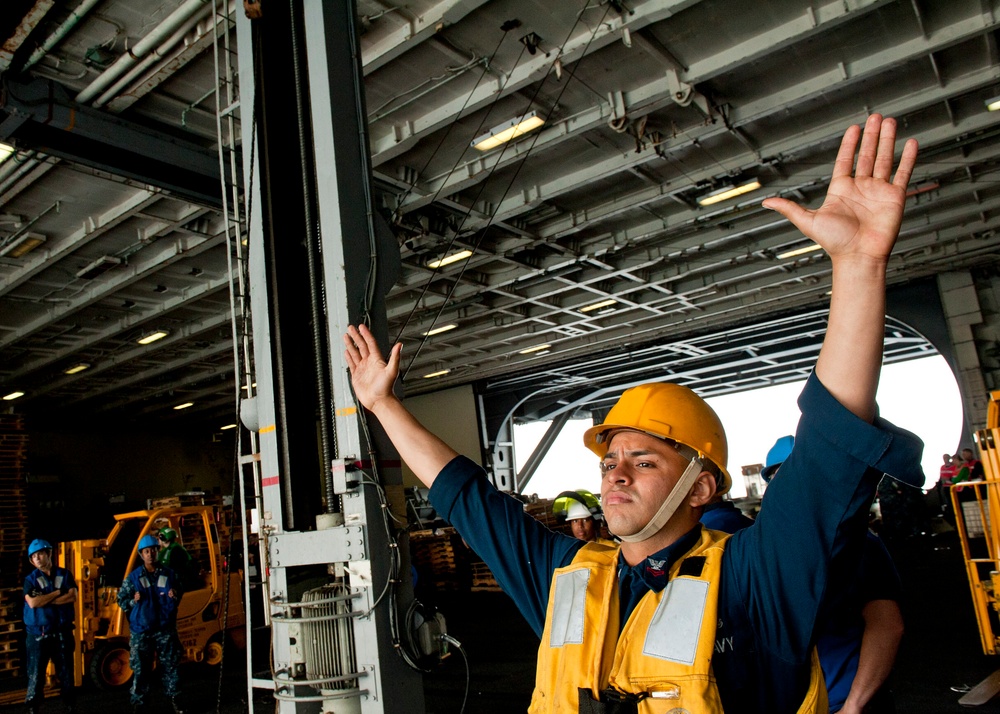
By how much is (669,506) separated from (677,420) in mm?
248

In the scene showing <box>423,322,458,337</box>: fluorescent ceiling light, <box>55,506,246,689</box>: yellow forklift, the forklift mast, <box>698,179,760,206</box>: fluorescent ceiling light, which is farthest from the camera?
<box>423,322,458,337</box>: fluorescent ceiling light

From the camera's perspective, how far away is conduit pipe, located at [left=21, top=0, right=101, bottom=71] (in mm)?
6539

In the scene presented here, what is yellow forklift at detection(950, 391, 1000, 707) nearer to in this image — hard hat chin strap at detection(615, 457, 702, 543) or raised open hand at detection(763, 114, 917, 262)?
hard hat chin strap at detection(615, 457, 702, 543)

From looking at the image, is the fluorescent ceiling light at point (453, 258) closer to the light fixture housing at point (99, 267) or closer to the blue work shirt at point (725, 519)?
the light fixture housing at point (99, 267)

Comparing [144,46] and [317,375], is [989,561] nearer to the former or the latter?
[317,375]

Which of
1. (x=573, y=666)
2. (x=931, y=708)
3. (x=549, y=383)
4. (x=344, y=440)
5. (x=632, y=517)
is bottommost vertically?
(x=931, y=708)

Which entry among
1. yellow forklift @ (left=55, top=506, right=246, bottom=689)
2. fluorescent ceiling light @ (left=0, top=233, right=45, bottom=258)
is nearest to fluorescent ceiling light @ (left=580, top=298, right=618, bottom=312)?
yellow forklift @ (left=55, top=506, right=246, bottom=689)

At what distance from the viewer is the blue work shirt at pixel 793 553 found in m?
1.38

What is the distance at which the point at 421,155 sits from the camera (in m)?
9.80

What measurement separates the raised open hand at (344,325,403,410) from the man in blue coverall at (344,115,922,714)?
83cm

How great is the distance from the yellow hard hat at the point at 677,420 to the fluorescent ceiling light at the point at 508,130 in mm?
6989

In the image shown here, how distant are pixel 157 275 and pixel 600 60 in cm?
918

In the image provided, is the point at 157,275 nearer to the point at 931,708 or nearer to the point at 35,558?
the point at 35,558

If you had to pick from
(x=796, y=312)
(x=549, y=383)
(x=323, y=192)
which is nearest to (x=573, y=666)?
(x=323, y=192)
